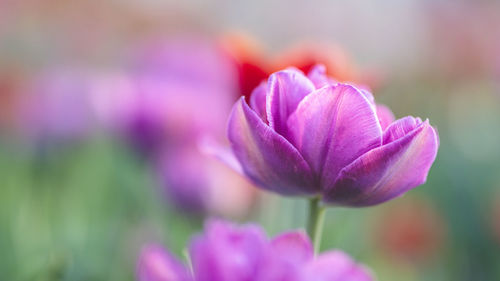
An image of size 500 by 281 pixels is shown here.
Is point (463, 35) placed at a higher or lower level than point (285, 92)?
lower

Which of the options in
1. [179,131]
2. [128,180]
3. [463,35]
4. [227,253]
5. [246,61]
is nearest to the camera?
[227,253]

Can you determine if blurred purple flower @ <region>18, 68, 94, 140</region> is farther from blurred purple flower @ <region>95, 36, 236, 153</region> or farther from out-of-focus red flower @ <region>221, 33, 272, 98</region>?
out-of-focus red flower @ <region>221, 33, 272, 98</region>

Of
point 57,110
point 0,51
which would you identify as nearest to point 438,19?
point 0,51

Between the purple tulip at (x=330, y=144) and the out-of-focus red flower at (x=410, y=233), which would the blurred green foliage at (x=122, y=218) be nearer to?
the out-of-focus red flower at (x=410, y=233)

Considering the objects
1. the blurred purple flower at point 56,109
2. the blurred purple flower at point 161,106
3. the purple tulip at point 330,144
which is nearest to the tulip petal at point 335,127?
the purple tulip at point 330,144

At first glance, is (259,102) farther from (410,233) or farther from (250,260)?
(410,233)

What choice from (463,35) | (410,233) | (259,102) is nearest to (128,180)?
(410,233)

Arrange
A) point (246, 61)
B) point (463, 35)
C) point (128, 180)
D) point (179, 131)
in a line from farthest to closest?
1. point (463, 35)
2. point (128, 180)
3. point (179, 131)
4. point (246, 61)
